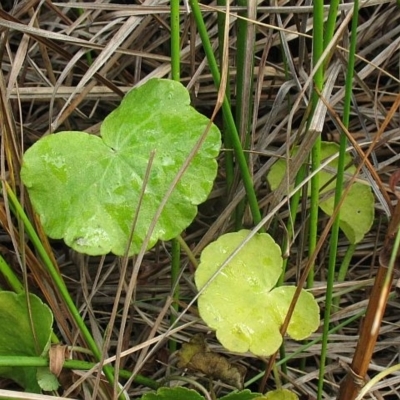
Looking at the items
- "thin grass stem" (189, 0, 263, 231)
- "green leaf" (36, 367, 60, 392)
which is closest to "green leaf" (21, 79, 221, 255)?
"thin grass stem" (189, 0, 263, 231)

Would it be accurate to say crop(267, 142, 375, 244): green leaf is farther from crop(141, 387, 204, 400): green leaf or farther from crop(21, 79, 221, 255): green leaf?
crop(141, 387, 204, 400): green leaf

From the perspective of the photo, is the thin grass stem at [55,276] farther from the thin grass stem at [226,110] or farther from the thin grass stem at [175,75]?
the thin grass stem at [226,110]

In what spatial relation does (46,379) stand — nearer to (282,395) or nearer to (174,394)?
(174,394)

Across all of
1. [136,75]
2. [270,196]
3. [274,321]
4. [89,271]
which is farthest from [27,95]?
[274,321]

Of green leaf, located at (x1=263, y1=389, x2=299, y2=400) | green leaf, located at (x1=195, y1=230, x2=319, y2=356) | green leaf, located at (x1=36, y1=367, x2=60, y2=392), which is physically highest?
green leaf, located at (x1=195, y1=230, x2=319, y2=356)

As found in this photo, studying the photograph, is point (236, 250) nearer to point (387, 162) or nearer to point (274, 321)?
point (274, 321)

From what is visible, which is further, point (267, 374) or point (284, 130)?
point (284, 130)
